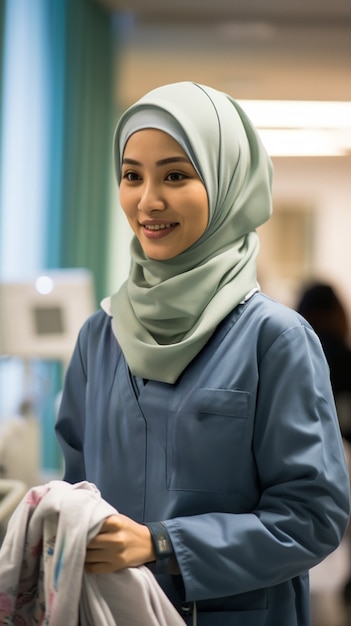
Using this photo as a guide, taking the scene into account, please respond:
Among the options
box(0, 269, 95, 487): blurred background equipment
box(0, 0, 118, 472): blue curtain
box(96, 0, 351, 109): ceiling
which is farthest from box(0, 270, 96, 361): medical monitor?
box(96, 0, 351, 109): ceiling

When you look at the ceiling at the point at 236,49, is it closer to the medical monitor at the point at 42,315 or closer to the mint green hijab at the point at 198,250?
the medical monitor at the point at 42,315

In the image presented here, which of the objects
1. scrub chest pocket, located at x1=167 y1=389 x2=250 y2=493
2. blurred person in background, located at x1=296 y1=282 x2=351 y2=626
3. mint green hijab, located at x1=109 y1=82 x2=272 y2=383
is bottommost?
blurred person in background, located at x1=296 y1=282 x2=351 y2=626

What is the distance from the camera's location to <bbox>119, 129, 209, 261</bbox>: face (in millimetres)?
1164

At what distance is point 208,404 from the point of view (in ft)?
3.74

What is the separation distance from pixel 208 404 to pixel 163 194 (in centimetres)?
29

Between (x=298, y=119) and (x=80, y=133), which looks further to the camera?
(x=298, y=119)

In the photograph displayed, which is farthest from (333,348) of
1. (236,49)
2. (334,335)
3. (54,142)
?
(236,49)

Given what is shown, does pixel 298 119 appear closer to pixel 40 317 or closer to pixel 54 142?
pixel 54 142

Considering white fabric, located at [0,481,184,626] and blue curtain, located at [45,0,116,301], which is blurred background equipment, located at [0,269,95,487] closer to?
blue curtain, located at [45,0,116,301]

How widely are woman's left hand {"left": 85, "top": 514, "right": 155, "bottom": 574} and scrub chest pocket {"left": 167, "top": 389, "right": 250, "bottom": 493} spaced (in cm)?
13

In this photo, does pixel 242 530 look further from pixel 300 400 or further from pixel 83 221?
pixel 83 221

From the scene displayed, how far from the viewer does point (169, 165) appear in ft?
3.83

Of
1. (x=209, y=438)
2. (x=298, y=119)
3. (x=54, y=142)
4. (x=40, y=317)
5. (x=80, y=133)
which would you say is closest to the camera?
(x=209, y=438)

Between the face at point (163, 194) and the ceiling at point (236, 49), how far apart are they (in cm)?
408
